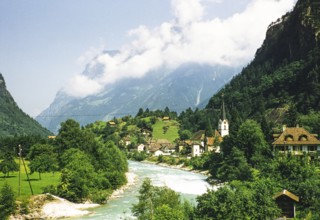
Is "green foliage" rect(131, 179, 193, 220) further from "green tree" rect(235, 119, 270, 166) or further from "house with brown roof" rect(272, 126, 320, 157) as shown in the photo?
"house with brown roof" rect(272, 126, 320, 157)

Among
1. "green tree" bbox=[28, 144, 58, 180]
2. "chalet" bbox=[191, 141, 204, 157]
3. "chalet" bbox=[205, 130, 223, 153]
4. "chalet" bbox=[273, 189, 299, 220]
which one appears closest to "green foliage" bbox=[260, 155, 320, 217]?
"chalet" bbox=[273, 189, 299, 220]

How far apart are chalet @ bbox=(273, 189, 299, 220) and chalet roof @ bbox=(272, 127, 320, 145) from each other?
144ft

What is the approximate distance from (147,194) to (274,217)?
1408 centimetres

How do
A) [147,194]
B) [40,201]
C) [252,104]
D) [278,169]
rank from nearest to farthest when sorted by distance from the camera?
[147,194], [278,169], [40,201], [252,104]

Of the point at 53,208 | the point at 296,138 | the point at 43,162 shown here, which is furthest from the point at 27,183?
the point at 296,138

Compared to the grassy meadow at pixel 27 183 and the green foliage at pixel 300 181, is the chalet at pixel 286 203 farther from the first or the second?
the grassy meadow at pixel 27 183

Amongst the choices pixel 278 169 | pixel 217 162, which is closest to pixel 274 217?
pixel 278 169

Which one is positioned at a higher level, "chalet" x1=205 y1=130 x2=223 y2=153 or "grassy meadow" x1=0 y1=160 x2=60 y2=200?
"chalet" x1=205 y1=130 x2=223 y2=153

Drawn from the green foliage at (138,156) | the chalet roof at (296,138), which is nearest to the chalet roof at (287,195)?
the chalet roof at (296,138)

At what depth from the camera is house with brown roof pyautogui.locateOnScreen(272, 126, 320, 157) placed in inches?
3425

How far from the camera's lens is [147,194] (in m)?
46.6

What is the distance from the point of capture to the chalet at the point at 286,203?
149 feet

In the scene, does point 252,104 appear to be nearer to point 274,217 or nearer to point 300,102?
point 300,102

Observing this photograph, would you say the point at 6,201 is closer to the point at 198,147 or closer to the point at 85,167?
the point at 85,167
